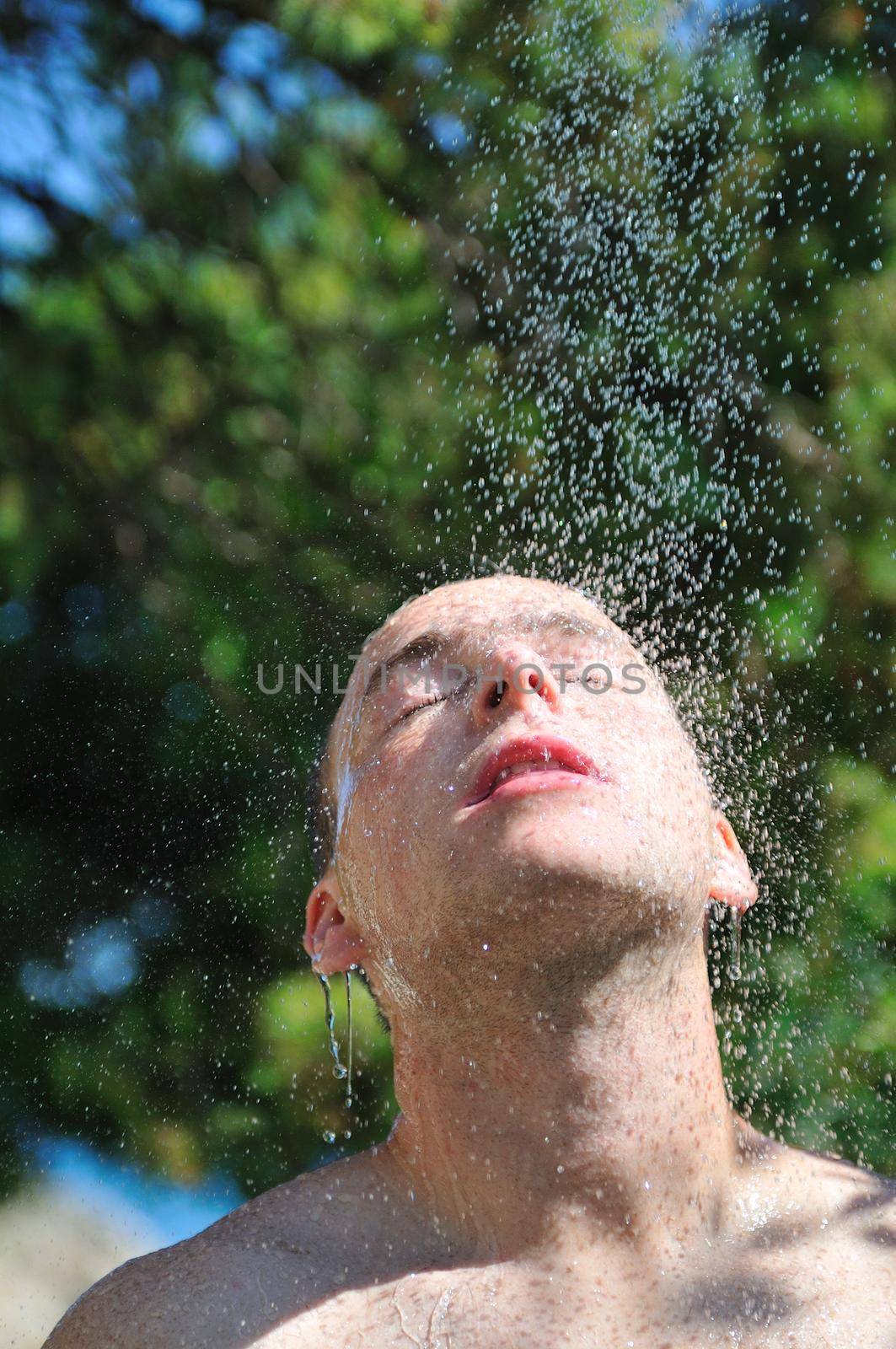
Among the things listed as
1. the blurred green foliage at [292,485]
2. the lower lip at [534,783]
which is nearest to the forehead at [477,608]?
the lower lip at [534,783]

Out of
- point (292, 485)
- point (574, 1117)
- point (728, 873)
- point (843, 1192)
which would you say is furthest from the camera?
point (292, 485)

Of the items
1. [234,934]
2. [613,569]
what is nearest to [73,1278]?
[234,934]

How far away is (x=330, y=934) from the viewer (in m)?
2.81

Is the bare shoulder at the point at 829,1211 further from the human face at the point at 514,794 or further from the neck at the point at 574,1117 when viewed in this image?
the human face at the point at 514,794

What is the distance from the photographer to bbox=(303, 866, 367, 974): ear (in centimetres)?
276

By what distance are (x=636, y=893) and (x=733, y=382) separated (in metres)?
2.41

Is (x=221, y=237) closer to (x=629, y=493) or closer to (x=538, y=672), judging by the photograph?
(x=629, y=493)

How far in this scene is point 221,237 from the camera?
14.0 feet

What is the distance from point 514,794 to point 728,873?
2.46 feet

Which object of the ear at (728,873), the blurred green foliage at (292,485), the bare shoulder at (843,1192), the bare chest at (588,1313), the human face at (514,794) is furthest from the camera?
the blurred green foliage at (292,485)

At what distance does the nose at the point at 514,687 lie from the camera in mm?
2367

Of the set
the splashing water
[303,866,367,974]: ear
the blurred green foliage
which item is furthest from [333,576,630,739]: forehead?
the blurred green foliage

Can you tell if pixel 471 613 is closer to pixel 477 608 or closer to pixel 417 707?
pixel 477 608

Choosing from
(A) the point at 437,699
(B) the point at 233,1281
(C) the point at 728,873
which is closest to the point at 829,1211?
(C) the point at 728,873
